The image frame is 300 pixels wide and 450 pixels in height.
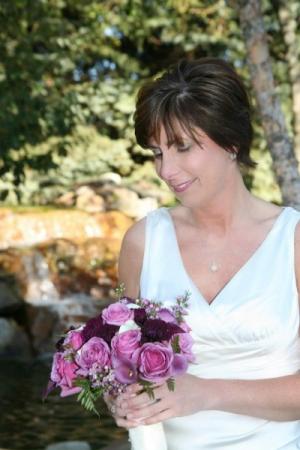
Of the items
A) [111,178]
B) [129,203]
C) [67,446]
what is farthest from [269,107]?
[111,178]

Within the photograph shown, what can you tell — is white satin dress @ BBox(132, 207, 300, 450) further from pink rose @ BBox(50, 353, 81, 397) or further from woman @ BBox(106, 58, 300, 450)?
pink rose @ BBox(50, 353, 81, 397)

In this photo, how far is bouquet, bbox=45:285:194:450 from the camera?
241cm

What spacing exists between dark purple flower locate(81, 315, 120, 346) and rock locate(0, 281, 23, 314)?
1104 centimetres

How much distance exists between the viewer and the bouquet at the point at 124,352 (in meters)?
2.41

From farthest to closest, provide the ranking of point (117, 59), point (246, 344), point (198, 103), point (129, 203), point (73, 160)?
1. point (117, 59)
2. point (73, 160)
3. point (129, 203)
4. point (246, 344)
5. point (198, 103)

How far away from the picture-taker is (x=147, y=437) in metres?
2.59

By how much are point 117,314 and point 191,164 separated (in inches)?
20.6

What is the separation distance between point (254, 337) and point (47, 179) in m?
18.9

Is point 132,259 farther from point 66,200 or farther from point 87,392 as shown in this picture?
point 66,200

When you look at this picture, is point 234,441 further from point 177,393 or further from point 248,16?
point 248,16

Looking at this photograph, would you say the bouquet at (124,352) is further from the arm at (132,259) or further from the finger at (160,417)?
the arm at (132,259)

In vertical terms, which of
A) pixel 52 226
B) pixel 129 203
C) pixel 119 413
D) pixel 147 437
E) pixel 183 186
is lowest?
pixel 129 203

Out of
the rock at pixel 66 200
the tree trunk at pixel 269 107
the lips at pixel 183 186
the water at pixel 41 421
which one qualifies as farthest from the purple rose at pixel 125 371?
the rock at pixel 66 200

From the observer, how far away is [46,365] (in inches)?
494
